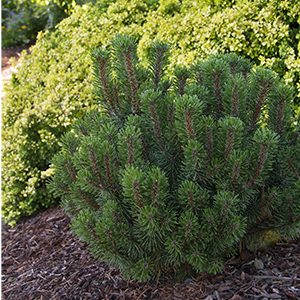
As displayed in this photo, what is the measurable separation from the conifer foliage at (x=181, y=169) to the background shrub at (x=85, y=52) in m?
1.21

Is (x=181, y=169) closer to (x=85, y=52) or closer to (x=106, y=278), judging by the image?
(x=106, y=278)

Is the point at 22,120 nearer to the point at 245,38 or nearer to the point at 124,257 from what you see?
the point at 245,38

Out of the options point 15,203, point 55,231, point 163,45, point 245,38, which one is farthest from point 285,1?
point 15,203

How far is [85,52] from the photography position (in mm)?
5250

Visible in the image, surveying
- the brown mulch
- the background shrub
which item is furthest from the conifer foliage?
the background shrub

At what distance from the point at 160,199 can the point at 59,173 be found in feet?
2.37

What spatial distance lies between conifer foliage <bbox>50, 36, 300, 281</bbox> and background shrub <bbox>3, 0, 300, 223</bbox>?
121 cm

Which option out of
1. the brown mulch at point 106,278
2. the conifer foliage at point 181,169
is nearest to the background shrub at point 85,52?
the brown mulch at point 106,278

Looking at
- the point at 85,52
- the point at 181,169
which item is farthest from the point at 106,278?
the point at 85,52

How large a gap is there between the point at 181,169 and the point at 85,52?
2845mm

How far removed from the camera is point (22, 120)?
508 centimetres

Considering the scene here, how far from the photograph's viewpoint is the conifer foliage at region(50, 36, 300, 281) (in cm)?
257

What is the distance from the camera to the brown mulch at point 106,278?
284 centimetres

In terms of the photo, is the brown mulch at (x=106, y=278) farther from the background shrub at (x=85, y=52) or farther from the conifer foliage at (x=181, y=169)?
the background shrub at (x=85, y=52)
